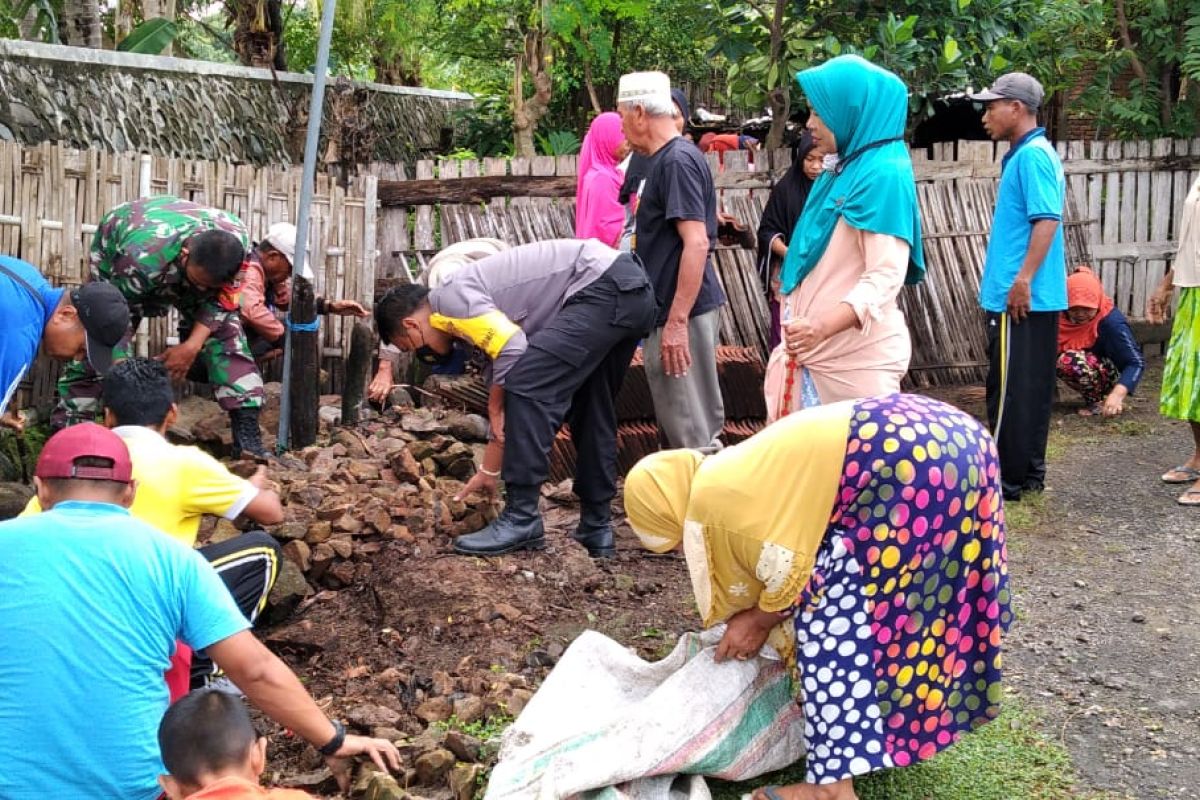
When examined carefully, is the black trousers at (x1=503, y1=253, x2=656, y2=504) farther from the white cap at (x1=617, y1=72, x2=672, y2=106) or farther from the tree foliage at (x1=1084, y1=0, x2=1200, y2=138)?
the tree foliage at (x1=1084, y1=0, x2=1200, y2=138)

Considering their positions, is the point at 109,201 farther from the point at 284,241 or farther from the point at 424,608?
the point at 424,608

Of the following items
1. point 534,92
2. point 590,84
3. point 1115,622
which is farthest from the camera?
point 590,84

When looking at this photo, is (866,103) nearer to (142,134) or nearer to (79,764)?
(79,764)

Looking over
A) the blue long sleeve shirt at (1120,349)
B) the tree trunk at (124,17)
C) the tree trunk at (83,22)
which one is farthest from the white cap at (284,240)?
the tree trunk at (124,17)

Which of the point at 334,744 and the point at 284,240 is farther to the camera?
the point at 284,240

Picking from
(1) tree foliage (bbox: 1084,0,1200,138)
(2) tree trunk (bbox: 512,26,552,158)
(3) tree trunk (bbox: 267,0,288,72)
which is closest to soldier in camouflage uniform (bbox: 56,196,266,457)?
(2) tree trunk (bbox: 512,26,552,158)

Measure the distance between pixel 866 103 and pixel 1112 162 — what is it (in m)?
6.78

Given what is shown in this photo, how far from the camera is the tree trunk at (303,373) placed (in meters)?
6.29

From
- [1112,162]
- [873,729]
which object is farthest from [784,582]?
[1112,162]

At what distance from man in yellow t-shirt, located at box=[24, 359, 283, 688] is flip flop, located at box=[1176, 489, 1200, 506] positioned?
460 centimetres

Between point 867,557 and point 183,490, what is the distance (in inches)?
75.1

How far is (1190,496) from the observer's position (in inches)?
247

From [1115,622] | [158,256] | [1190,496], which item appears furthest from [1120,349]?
[158,256]

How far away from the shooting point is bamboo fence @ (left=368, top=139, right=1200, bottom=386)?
7961mm
